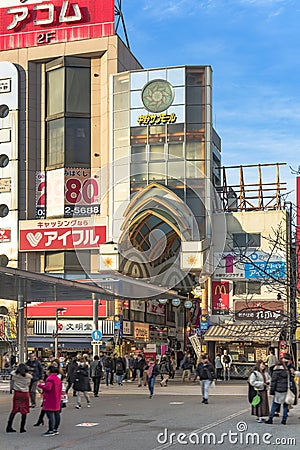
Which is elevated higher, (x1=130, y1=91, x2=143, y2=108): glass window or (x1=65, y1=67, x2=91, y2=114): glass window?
(x1=65, y1=67, x2=91, y2=114): glass window

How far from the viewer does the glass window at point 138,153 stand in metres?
57.2

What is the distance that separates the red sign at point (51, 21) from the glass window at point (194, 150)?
1230cm

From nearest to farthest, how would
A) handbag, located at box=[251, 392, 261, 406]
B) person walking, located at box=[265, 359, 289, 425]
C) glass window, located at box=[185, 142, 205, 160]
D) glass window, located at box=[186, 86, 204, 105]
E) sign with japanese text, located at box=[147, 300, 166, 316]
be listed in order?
person walking, located at box=[265, 359, 289, 425] < handbag, located at box=[251, 392, 261, 406] < glass window, located at box=[185, 142, 205, 160] < glass window, located at box=[186, 86, 204, 105] < sign with japanese text, located at box=[147, 300, 166, 316]

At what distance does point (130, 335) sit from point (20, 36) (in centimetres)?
2526

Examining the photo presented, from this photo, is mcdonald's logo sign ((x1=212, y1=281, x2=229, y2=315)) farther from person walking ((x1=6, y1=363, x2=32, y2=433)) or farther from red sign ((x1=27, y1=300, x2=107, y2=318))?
person walking ((x1=6, y1=363, x2=32, y2=433))

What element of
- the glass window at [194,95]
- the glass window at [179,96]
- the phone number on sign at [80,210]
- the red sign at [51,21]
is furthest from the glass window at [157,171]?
the red sign at [51,21]

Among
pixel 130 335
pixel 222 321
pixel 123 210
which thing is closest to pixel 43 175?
pixel 123 210

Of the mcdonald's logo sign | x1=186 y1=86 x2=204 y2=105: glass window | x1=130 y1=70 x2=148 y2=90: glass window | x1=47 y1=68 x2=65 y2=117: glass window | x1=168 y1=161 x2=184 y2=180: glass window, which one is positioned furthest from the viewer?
x1=47 y1=68 x2=65 y2=117: glass window

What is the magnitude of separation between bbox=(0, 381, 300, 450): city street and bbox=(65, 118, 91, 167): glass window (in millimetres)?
34259

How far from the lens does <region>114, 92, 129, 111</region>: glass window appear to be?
58.5m

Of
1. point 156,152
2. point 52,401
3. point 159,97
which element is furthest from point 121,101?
point 52,401

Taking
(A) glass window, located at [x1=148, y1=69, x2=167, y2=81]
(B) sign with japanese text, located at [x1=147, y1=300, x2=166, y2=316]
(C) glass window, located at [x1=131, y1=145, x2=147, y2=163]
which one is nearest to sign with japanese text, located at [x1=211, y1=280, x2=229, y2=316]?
(B) sign with japanese text, located at [x1=147, y1=300, x2=166, y2=316]

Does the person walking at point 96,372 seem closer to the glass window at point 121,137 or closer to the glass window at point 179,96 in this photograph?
the glass window at point 121,137

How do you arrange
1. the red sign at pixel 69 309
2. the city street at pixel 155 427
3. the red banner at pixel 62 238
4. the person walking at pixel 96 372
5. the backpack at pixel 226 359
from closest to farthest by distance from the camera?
the city street at pixel 155 427 → the person walking at pixel 96 372 → the backpack at pixel 226 359 → the red sign at pixel 69 309 → the red banner at pixel 62 238
